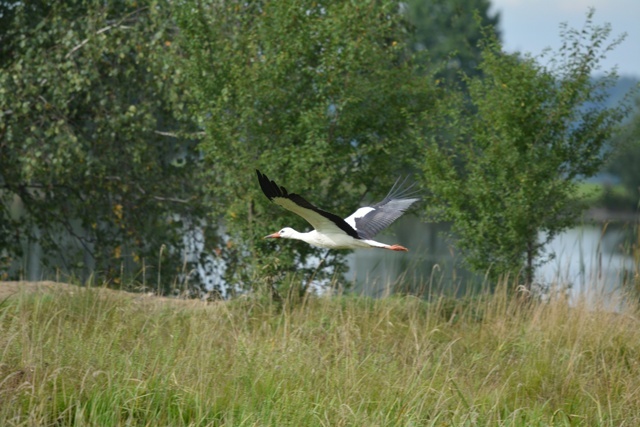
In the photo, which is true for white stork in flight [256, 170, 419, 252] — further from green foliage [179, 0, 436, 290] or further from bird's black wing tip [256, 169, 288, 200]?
green foliage [179, 0, 436, 290]

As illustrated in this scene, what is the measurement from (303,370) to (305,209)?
1.41m

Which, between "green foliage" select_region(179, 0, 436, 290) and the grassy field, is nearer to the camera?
the grassy field

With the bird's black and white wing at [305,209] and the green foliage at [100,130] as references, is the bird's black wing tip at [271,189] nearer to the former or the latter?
the bird's black and white wing at [305,209]

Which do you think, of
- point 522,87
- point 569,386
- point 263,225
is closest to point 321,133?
point 263,225

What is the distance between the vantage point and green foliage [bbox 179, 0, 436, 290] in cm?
974

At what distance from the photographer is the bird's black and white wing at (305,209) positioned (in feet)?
20.3

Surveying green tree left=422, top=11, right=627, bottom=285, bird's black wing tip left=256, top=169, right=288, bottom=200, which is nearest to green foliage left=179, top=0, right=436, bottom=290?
green tree left=422, top=11, right=627, bottom=285

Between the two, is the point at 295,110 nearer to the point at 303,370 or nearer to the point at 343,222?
the point at 343,222

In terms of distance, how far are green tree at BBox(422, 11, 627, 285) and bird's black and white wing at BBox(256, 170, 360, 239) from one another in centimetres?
271

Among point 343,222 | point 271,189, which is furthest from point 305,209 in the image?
point 271,189

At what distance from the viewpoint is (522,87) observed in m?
10.2

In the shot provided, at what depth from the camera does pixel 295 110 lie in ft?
32.9

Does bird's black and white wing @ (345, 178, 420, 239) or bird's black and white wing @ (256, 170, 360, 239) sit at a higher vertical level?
bird's black and white wing @ (345, 178, 420, 239)

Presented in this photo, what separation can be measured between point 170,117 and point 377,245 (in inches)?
215
